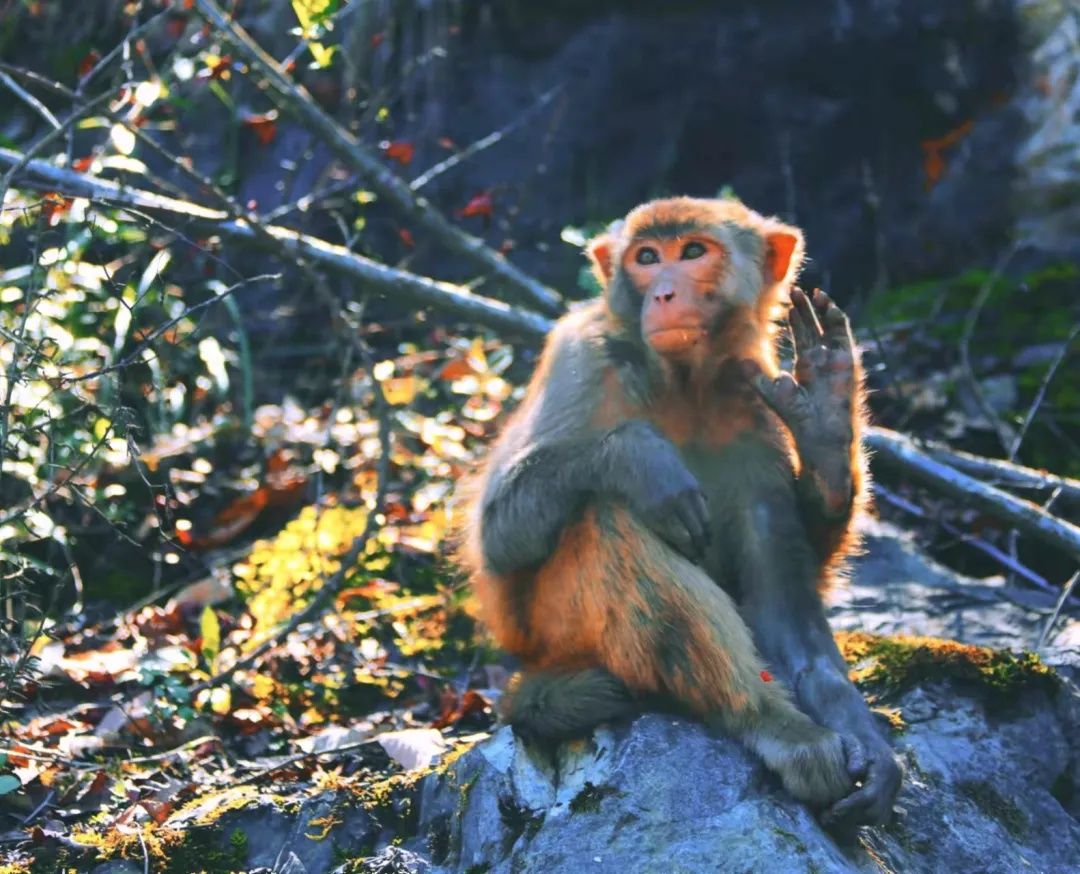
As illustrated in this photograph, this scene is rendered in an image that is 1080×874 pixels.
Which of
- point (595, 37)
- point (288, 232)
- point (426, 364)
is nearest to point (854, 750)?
point (288, 232)

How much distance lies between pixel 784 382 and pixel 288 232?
9.68ft

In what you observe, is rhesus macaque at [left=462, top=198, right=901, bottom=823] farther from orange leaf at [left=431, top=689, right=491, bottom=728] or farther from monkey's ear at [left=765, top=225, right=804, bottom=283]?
orange leaf at [left=431, top=689, right=491, bottom=728]

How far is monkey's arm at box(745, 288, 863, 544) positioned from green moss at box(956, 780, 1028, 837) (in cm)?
89

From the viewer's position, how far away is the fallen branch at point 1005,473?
17.8ft

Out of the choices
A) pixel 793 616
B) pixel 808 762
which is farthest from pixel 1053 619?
pixel 808 762

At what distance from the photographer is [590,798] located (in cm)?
342

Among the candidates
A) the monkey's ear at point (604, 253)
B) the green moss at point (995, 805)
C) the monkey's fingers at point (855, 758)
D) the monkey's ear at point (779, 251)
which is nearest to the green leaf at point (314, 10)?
the monkey's ear at point (604, 253)

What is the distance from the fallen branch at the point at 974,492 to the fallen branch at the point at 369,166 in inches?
69.1

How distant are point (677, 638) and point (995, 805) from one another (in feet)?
3.76

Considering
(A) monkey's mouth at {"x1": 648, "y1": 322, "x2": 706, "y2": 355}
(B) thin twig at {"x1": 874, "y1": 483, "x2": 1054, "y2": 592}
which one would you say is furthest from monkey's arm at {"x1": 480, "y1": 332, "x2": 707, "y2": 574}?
(B) thin twig at {"x1": 874, "y1": 483, "x2": 1054, "y2": 592}

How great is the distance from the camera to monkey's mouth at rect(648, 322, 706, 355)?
3836 mm

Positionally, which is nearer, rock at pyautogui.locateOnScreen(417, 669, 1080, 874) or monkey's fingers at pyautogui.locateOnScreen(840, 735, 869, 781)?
rock at pyautogui.locateOnScreen(417, 669, 1080, 874)

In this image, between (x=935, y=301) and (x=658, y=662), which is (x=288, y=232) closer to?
(x=658, y=662)

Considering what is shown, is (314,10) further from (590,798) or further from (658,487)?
Answer: (590,798)
